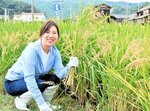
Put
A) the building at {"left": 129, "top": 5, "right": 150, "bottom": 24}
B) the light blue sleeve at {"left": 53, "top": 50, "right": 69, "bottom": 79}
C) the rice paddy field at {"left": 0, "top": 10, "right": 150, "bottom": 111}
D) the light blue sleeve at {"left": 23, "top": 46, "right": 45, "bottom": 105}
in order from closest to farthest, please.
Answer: the rice paddy field at {"left": 0, "top": 10, "right": 150, "bottom": 111}, the light blue sleeve at {"left": 23, "top": 46, "right": 45, "bottom": 105}, the light blue sleeve at {"left": 53, "top": 50, "right": 69, "bottom": 79}, the building at {"left": 129, "top": 5, "right": 150, "bottom": 24}

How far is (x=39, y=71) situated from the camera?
3.33 meters

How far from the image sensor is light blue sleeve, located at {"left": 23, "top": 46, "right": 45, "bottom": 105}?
3.10 metres

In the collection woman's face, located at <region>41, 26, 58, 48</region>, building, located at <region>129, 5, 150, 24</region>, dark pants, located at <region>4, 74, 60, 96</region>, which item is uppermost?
building, located at <region>129, 5, 150, 24</region>

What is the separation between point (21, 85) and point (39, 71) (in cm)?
25

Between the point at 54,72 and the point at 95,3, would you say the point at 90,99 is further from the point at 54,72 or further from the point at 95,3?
the point at 95,3

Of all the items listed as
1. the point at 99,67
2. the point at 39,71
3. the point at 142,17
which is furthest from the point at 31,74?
the point at 142,17

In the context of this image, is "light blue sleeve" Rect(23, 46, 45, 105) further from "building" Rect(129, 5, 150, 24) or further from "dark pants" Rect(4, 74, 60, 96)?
"building" Rect(129, 5, 150, 24)

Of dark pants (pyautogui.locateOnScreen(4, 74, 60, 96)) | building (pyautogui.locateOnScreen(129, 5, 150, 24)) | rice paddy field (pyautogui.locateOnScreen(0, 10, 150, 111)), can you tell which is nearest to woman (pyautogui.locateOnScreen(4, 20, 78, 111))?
dark pants (pyautogui.locateOnScreen(4, 74, 60, 96))

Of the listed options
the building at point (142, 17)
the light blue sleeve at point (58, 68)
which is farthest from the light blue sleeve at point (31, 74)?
the building at point (142, 17)

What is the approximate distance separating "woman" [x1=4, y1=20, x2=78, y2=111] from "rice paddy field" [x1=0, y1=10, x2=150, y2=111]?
0.45ft

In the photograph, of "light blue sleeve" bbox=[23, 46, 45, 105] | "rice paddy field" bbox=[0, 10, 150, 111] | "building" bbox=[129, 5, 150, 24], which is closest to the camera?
"rice paddy field" bbox=[0, 10, 150, 111]

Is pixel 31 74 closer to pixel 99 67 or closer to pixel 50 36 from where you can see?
pixel 50 36

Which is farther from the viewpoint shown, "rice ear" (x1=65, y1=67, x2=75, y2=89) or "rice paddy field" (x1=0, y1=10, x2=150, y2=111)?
"rice ear" (x1=65, y1=67, x2=75, y2=89)

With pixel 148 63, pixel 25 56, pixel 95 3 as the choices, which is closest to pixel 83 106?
pixel 25 56
